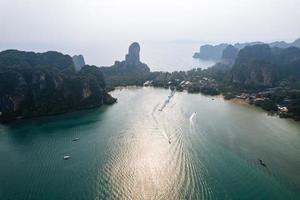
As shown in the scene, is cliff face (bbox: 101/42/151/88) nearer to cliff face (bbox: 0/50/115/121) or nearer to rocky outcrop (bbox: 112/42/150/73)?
rocky outcrop (bbox: 112/42/150/73)

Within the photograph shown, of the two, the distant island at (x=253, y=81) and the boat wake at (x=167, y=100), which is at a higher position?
the distant island at (x=253, y=81)

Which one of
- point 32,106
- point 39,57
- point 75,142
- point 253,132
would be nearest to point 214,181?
point 253,132

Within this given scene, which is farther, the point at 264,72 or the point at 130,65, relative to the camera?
the point at 130,65

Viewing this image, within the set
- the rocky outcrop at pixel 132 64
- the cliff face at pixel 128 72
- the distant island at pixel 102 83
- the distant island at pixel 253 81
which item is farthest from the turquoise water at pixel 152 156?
the rocky outcrop at pixel 132 64

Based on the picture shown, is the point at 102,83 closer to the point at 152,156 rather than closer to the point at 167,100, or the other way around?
the point at 167,100

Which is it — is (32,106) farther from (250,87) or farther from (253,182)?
Answer: (250,87)

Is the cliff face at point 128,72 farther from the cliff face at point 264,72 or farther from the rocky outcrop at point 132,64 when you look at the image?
the cliff face at point 264,72

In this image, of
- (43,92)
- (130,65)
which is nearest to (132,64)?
(130,65)
